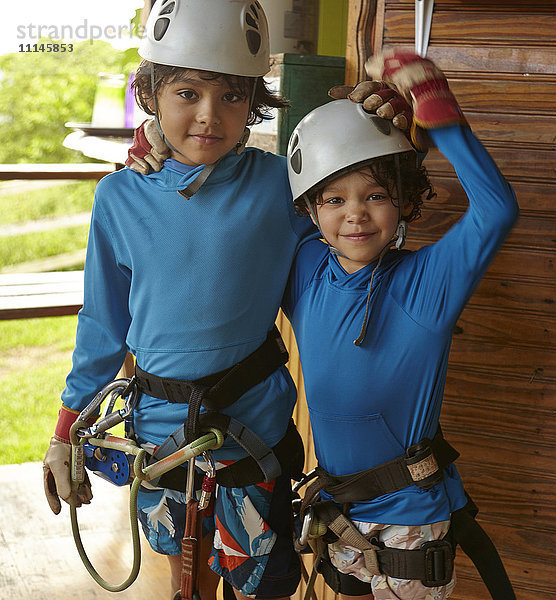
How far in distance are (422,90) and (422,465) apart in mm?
707

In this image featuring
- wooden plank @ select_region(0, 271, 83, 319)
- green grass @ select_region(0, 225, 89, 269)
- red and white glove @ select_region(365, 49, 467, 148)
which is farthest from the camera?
green grass @ select_region(0, 225, 89, 269)

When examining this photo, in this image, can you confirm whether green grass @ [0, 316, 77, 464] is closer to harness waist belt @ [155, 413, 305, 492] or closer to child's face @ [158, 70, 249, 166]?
harness waist belt @ [155, 413, 305, 492]

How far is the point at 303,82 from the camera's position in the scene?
86.5 inches

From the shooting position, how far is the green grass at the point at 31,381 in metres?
4.59

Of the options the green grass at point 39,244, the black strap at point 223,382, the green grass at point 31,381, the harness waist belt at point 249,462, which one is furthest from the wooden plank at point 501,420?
the green grass at point 39,244

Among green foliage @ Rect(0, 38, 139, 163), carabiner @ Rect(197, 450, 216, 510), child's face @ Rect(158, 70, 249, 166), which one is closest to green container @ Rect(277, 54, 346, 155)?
child's face @ Rect(158, 70, 249, 166)

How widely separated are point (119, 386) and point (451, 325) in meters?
0.74

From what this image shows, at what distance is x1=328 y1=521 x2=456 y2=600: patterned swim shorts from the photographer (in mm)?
1524

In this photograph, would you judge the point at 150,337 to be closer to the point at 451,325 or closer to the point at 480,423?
the point at 451,325

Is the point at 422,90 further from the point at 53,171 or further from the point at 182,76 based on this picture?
the point at 53,171

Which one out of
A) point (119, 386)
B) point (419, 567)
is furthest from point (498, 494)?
point (119, 386)

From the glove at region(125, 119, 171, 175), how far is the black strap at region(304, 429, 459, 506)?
754 millimetres

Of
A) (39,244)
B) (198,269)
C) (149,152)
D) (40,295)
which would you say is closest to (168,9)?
(149,152)

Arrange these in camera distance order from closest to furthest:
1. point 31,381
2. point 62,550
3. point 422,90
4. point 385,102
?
point 422,90 → point 385,102 → point 62,550 → point 31,381
